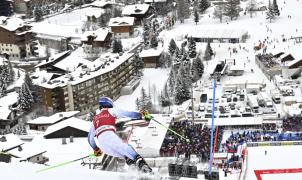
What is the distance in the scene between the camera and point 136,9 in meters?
29.1

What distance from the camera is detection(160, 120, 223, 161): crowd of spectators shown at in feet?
39.0

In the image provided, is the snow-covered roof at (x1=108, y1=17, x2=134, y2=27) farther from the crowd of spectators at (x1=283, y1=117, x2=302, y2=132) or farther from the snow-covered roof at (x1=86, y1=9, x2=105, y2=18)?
the crowd of spectators at (x1=283, y1=117, x2=302, y2=132)

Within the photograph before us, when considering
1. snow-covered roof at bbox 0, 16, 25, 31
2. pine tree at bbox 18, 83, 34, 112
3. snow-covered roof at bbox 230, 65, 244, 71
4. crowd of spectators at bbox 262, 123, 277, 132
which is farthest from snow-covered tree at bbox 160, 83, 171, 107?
snow-covered roof at bbox 0, 16, 25, 31

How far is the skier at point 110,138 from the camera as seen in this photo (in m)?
4.38

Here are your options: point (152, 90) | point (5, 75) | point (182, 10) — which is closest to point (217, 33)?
point (182, 10)

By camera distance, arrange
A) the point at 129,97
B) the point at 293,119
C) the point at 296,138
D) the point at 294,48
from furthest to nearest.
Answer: the point at 294,48
the point at 129,97
the point at 293,119
the point at 296,138

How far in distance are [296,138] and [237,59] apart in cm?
904

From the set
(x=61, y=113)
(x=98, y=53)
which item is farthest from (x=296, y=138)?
(x=98, y=53)

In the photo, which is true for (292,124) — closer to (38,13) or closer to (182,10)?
(182,10)

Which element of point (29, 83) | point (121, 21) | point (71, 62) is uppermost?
point (121, 21)

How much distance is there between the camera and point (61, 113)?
17.8 m

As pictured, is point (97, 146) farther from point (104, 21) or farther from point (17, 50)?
point (104, 21)

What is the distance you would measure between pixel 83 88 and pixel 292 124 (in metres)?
7.25

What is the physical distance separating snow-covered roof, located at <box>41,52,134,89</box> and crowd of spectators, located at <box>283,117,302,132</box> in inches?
278
